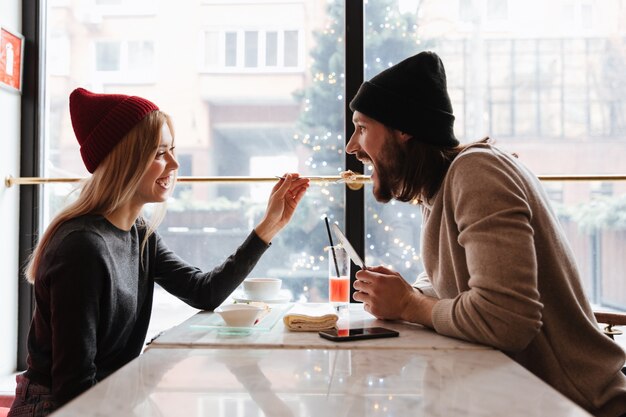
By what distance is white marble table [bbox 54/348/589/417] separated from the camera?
0.75 m

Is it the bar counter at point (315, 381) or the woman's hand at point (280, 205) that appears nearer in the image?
the bar counter at point (315, 381)

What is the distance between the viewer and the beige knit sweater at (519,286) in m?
1.10

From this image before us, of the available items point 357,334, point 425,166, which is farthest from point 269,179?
point 357,334

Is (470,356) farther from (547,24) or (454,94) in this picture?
(547,24)

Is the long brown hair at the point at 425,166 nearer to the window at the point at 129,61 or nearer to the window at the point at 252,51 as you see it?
the window at the point at 252,51

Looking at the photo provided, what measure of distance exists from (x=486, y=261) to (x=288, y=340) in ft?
1.35

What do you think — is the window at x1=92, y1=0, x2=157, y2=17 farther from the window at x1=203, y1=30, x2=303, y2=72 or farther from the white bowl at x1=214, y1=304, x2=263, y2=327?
the white bowl at x1=214, y1=304, x2=263, y2=327

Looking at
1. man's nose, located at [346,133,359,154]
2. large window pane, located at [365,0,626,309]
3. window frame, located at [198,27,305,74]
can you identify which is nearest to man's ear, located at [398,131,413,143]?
man's nose, located at [346,133,359,154]

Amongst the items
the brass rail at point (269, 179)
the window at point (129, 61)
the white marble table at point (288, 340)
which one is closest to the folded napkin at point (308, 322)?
the white marble table at point (288, 340)

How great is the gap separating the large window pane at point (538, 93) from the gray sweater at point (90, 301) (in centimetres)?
130

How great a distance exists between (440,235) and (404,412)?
0.66m

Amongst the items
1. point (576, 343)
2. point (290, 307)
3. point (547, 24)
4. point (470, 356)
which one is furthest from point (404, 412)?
point (547, 24)

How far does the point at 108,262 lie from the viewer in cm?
136

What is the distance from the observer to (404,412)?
2.45ft
